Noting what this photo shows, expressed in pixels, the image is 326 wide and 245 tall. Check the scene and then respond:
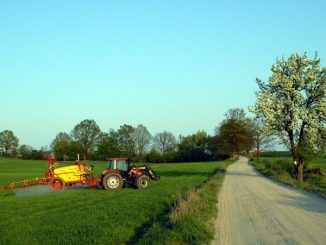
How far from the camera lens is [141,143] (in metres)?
136

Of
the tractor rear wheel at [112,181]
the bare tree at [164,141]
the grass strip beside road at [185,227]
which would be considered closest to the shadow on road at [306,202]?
the grass strip beside road at [185,227]

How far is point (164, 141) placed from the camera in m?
150

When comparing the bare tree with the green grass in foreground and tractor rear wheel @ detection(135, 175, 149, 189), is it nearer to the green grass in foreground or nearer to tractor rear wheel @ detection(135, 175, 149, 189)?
the green grass in foreground

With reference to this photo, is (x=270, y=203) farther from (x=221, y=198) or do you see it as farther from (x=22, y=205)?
(x=22, y=205)

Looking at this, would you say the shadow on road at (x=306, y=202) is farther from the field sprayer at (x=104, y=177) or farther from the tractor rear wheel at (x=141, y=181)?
the field sprayer at (x=104, y=177)

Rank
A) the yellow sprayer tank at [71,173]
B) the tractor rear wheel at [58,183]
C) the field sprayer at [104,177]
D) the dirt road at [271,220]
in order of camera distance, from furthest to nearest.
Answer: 1. the yellow sprayer tank at [71,173]
2. the tractor rear wheel at [58,183]
3. the field sprayer at [104,177]
4. the dirt road at [271,220]

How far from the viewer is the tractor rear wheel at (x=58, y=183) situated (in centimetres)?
2909

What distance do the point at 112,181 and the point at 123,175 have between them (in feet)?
3.84

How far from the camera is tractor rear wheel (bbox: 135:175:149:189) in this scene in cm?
2838

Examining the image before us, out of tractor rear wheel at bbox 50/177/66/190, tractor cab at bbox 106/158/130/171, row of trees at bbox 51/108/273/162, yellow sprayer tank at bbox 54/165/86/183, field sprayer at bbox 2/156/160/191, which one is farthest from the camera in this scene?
row of trees at bbox 51/108/273/162

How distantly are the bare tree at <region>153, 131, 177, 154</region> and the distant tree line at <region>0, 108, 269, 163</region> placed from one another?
6.06 metres

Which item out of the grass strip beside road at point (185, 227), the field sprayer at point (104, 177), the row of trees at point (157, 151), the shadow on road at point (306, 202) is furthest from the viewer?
the row of trees at point (157, 151)

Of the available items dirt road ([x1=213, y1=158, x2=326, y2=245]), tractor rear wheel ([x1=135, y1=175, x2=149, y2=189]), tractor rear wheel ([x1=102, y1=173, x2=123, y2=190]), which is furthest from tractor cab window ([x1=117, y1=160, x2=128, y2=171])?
dirt road ([x1=213, y1=158, x2=326, y2=245])

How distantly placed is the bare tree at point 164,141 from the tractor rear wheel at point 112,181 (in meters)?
119
